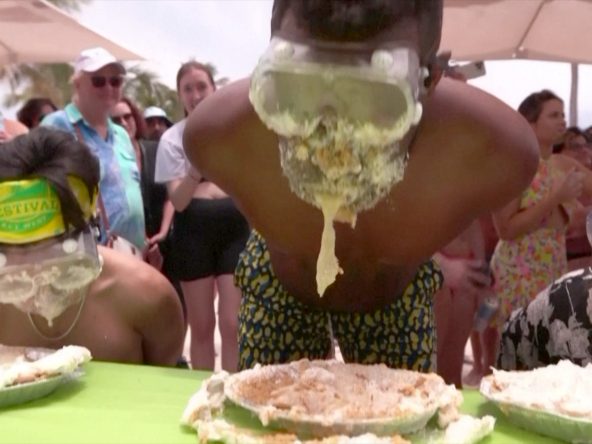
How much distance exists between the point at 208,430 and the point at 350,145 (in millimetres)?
365

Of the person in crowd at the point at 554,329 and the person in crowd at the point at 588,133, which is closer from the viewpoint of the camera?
the person in crowd at the point at 554,329

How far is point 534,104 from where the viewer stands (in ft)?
8.34

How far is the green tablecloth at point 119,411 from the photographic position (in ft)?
3.07

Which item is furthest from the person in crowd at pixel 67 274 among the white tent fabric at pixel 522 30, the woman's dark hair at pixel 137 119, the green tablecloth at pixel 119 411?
the white tent fabric at pixel 522 30

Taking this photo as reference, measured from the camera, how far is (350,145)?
82cm

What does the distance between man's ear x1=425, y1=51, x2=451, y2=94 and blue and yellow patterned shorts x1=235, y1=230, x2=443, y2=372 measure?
39 centimetres

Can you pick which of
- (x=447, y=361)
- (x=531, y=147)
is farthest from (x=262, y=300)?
(x=447, y=361)

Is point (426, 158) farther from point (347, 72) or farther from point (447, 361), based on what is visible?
point (447, 361)

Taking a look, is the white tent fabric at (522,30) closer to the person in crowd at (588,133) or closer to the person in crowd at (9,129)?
the person in crowd at (588,133)

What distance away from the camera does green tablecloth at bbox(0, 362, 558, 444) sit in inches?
36.9

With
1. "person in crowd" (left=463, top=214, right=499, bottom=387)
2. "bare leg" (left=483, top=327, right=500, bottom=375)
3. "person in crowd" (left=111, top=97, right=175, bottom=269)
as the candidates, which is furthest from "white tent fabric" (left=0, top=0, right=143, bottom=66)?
"bare leg" (left=483, top=327, right=500, bottom=375)

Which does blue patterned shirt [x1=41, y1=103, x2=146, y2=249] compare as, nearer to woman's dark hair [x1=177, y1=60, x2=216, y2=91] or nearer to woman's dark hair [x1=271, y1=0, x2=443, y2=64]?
woman's dark hair [x1=177, y1=60, x2=216, y2=91]

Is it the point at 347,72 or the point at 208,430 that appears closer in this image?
the point at 347,72

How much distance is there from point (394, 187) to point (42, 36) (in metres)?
3.39
